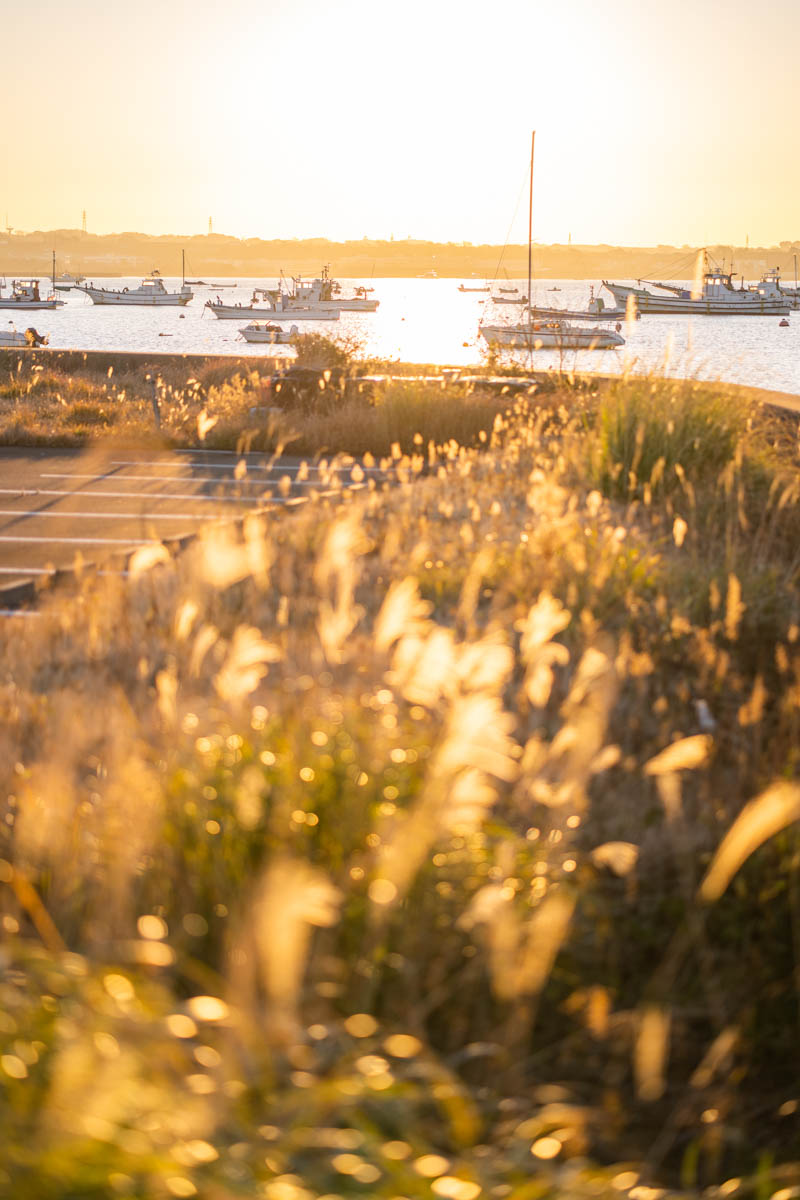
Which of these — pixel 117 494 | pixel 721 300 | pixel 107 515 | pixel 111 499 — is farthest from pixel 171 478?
pixel 721 300

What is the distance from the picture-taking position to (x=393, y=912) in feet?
10.8

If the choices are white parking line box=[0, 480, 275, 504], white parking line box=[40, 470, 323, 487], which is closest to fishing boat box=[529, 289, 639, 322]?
white parking line box=[40, 470, 323, 487]

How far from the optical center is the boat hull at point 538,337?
22500mm

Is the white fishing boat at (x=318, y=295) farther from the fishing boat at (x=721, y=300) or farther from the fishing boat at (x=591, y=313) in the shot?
the fishing boat at (x=721, y=300)

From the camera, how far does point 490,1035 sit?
326 centimetres

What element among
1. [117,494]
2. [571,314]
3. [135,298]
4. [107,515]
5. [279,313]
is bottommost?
[107,515]

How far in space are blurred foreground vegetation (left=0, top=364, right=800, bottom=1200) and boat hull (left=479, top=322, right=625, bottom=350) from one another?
459 inches

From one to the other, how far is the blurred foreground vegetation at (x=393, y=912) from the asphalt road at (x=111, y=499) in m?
2.70

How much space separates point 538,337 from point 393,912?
83.2m

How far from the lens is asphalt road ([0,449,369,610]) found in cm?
956

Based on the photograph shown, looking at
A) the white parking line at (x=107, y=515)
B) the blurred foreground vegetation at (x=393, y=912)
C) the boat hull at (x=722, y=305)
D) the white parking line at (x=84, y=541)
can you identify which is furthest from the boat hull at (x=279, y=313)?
the blurred foreground vegetation at (x=393, y=912)

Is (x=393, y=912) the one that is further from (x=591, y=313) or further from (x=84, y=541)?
(x=591, y=313)

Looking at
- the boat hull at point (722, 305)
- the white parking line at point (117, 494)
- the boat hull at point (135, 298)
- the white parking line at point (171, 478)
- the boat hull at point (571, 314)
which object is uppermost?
the boat hull at point (135, 298)

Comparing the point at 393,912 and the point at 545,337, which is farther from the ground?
the point at 545,337
